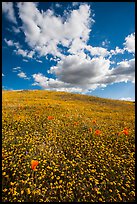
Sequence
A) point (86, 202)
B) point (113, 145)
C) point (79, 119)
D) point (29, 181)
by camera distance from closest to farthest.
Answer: point (86, 202)
point (29, 181)
point (113, 145)
point (79, 119)

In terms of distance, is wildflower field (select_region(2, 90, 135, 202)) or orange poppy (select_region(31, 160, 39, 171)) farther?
orange poppy (select_region(31, 160, 39, 171))

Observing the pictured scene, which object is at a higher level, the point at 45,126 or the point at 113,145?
the point at 45,126

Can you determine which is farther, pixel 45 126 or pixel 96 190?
pixel 45 126

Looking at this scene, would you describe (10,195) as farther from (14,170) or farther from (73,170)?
(73,170)

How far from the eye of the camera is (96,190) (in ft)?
28.2

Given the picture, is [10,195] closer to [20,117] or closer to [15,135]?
[15,135]

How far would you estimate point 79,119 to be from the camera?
1892 centimetres

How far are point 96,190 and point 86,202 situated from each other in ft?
2.43

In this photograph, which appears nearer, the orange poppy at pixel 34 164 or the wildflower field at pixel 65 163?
the wildflower field at pixel 65 163

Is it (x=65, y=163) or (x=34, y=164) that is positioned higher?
(x=34, y=164)

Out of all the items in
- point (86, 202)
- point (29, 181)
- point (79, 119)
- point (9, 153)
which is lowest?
point (86, 202)

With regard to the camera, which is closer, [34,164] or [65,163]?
[34,164]

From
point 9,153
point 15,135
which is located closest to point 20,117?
point 15,135

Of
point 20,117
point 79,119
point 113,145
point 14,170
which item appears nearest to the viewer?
point 14,170
